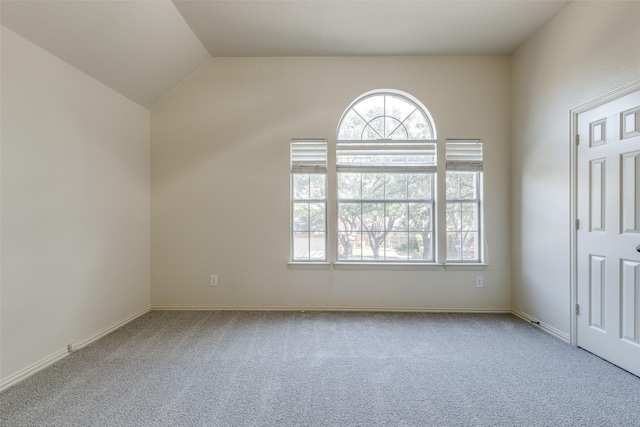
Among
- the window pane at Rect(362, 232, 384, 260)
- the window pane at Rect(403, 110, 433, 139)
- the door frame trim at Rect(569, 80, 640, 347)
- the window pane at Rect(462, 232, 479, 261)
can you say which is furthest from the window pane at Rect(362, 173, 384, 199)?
the door frame trim at Rect(569, 80, 640, 347)

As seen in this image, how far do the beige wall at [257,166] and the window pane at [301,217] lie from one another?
13 centimetres

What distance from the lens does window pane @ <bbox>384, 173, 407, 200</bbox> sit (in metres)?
3.63

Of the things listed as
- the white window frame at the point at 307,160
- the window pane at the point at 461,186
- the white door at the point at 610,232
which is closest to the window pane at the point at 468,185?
the window pane at the point at 461,186

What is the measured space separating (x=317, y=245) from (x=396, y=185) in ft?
4.05

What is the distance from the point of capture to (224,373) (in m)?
2.18

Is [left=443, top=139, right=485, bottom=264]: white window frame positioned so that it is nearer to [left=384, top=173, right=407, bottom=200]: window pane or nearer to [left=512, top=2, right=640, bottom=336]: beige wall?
[left=512, top=2, right=640, bottom=336]: beige wall

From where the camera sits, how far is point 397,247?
364cm

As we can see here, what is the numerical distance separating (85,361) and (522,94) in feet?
16.4

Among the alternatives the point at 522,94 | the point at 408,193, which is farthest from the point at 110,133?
the point at 522,94

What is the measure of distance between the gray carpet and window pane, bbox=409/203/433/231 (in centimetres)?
117

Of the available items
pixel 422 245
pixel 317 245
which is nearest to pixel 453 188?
pixel 422 245

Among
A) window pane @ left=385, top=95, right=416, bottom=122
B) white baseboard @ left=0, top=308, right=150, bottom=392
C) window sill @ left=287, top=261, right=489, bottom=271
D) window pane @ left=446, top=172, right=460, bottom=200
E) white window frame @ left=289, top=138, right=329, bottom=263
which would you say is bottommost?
white baseboard @ left=0, top=308, right=150, bottom=392

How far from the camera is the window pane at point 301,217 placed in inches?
144

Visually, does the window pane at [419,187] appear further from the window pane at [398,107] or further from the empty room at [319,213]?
the window pane at [398,107]
